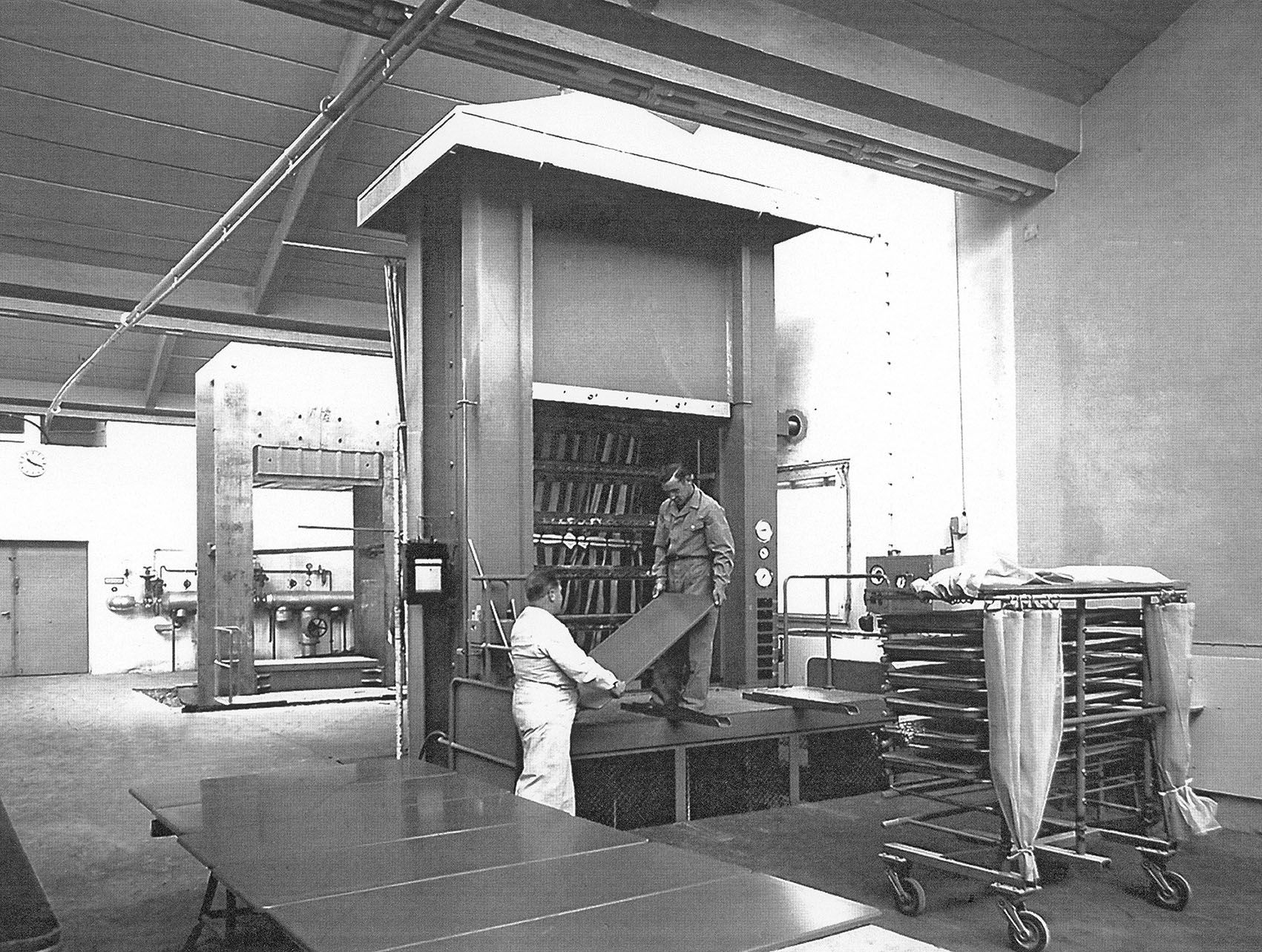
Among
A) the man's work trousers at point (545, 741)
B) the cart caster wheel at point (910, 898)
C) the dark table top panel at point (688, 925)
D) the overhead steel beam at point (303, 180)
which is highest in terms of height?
the overhead steel beam at point (303, 180)

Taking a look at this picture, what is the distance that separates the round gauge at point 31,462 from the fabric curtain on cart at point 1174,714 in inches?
592

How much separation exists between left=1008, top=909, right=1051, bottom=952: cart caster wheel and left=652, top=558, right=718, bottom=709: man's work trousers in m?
2.46

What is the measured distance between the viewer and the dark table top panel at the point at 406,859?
8.84ft

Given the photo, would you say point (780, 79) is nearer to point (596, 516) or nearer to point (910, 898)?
point (596, 516)

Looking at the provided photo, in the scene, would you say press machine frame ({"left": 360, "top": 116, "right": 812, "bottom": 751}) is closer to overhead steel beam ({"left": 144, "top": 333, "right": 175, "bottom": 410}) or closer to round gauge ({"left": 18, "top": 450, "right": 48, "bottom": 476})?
overhead steel beam ({"left": 144, "top": 333, "right": 175, "bottom": 410})

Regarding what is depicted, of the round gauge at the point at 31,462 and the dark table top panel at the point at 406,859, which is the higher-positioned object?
the round gauge at the point at 31,462

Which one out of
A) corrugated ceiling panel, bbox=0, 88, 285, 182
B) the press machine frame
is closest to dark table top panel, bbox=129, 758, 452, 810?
the press machine frame

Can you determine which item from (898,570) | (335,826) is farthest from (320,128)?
(335,826)

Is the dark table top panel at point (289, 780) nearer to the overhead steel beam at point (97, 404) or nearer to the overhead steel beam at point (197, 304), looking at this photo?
the overhead steel beam at point (197, 304)

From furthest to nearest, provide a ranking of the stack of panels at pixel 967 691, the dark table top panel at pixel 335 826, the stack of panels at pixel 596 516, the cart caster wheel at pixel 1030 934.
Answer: the stack of panels at pixel 596 516
the stack of panels at pixel 967 691
the cart caster wheel at pixel 1030 934
the dark table top panel at pixel 335 826

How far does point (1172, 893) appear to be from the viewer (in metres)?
4.44

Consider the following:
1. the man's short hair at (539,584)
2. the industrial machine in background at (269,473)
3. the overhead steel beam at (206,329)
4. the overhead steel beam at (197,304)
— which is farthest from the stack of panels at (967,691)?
the overhead steel beam at (206,329)

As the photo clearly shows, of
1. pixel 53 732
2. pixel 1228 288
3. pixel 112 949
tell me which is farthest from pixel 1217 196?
pixel 53 732

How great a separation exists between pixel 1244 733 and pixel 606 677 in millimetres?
3653
